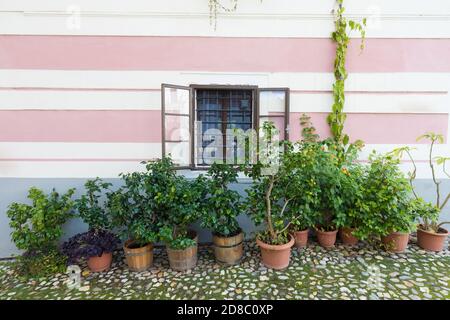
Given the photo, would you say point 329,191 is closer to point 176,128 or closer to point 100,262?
point 176,128

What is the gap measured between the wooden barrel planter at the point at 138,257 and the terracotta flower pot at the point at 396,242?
10.1 ft

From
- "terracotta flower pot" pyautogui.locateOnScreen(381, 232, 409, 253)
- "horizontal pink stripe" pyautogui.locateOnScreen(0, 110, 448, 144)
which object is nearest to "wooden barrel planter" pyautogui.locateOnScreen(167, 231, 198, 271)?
"horizontal pink stripe" pyautogui.locateOnScreen(0, 110, 448, 144)

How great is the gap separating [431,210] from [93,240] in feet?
14.2

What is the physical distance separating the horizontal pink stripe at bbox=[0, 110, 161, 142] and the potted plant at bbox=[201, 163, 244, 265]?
3.44ft

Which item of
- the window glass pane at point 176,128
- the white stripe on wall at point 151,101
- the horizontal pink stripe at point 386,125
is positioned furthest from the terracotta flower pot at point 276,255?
the white stripe on wall at point 151,101

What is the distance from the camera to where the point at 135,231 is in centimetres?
264

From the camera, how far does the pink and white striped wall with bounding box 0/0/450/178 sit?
3125 millimetres

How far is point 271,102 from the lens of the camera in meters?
3.35

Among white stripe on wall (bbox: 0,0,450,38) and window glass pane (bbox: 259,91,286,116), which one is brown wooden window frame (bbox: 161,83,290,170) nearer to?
window glass pane (bbox: 259,91,286,116)

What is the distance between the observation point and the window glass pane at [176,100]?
3.14 meters

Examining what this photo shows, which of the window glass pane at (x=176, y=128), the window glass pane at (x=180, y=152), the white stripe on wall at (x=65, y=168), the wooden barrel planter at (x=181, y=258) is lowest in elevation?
Answer: the wooden barrel planter at (x=181, y=258)

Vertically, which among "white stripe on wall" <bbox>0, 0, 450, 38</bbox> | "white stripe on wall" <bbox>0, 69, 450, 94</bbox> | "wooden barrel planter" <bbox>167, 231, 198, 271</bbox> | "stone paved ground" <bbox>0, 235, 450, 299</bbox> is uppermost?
"white stripe on wall" <bbox>0, 0, 450, 38</bbox>

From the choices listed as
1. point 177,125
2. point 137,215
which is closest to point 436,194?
point 177,125

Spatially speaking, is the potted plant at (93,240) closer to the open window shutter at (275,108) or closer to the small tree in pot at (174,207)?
the small tree in pot at (174,207)
